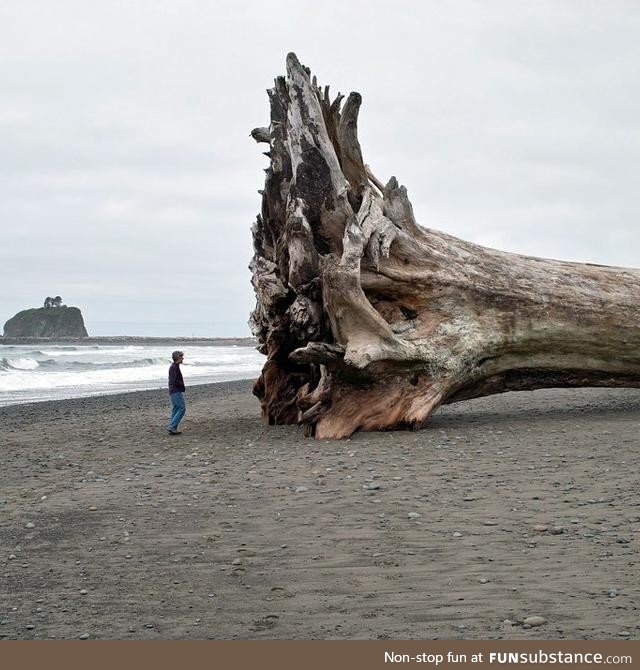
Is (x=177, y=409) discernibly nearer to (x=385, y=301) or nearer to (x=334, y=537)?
(x=385, y=301)

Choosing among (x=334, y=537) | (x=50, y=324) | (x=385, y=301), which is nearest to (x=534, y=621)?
(x=334, y=537)

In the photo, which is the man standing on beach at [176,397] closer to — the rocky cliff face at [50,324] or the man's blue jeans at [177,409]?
the man's blue jeans at [177,409]

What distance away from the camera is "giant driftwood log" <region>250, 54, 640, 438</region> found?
11570mm

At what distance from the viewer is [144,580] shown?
222 inches

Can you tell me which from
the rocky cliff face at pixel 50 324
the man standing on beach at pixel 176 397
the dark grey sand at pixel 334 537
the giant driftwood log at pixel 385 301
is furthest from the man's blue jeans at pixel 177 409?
the rocky cliff face at pixel 50 324

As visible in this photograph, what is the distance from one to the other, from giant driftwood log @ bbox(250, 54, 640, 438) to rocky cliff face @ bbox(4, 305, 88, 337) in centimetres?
12686

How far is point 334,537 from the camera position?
6414 millimetres

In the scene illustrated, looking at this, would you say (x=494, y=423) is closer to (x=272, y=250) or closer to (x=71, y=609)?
(x=272, y=250)

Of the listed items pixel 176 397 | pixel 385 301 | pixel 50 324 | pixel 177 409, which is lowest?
pixel 177 409

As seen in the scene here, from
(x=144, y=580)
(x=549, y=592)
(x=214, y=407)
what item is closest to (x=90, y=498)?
(x=144, y=580)

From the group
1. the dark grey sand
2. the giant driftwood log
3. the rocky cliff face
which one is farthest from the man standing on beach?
the rocky cliff face

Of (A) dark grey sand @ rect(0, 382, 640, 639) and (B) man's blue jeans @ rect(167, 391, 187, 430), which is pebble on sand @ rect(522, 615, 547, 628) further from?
(B) man's blue jeans @ rect(167, 391, 187, 430)

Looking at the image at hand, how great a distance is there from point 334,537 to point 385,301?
6.33m

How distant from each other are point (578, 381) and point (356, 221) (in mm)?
4184
